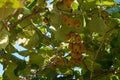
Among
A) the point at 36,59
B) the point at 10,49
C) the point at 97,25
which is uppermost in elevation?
the point at 97,25

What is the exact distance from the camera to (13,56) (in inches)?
79.4

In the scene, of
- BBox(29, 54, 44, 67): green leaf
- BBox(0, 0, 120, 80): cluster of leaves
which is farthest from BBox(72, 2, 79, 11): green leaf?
BBox(29, 54, 44, 67): green leaf

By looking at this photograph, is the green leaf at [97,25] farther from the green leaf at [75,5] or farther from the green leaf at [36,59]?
the green leaf at [36,59]

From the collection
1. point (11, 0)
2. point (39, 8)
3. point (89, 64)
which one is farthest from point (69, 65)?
point (11, 0)

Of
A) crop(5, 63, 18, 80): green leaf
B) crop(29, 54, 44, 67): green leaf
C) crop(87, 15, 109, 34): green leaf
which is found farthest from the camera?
crop(29, 54, 44, 67): green leaf

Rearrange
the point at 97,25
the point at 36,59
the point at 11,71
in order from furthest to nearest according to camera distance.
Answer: the point at 36,59, the point at 11,71, the point at 97,25

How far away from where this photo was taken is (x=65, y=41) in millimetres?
1954

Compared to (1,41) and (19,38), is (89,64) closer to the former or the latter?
(19,38)

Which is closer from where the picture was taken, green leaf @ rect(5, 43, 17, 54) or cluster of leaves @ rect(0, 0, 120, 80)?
cluster of leaves @ rect(0, 0, 120, 80)

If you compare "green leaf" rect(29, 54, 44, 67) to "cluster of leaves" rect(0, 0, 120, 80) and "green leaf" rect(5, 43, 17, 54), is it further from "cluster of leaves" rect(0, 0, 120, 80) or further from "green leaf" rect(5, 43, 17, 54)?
"green leaf" rect(5, 43, 17, 54)

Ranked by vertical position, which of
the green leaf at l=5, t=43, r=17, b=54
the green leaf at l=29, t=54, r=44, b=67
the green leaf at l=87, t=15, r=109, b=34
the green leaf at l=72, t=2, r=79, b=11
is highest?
the green leaf at l=72, t=2, r=79, b=11

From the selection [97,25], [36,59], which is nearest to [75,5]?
[97,25]

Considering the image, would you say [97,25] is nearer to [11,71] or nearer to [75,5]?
[75,5]

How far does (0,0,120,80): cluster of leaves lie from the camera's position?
1.88 m
